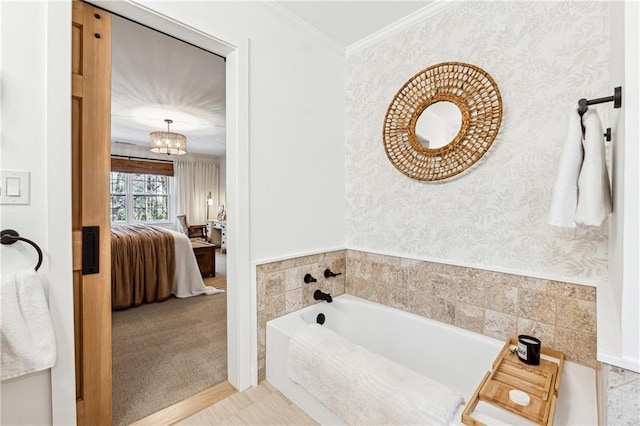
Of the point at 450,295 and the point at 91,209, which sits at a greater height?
the point at 91,209

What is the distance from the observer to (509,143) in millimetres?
1528

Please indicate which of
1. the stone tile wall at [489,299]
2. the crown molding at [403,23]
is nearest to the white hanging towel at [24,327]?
the stone tile wall at [489,299]

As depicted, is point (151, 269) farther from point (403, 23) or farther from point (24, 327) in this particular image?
point (403, 23)

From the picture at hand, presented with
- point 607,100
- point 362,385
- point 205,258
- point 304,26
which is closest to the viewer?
point 607,100

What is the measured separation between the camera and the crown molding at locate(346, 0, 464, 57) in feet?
5.70

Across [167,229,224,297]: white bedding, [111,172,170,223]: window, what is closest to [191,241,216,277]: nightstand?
[167,229,224,297]: white bedding

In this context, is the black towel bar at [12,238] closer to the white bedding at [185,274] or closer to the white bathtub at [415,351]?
the white bathtub at [415,351]

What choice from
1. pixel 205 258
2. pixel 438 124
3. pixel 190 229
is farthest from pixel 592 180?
pixel 190 229

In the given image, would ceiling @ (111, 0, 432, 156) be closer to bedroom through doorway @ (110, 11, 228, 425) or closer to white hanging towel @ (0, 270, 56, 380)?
bedroom through doorway @ (110, 11, 228, 425)

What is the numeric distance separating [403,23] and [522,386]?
211 cm

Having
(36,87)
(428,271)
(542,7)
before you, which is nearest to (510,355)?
(428,271)

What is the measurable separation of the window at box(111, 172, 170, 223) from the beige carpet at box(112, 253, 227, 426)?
3943mm

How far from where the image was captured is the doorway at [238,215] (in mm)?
1644

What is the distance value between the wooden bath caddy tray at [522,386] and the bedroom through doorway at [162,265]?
1476 mm
